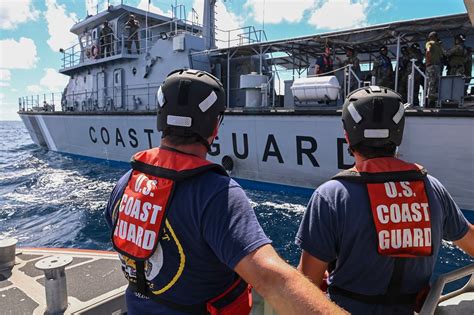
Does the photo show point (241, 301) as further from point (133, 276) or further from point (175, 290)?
point (133, 276)

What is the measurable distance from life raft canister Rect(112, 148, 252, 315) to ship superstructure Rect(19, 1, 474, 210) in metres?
6.54

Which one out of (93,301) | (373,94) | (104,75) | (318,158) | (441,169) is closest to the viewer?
(373,94)

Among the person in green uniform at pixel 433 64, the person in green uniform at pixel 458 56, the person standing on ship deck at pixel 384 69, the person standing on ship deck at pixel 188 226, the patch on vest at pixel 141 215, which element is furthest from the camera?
the person standing on ship deck at pixel 384 69

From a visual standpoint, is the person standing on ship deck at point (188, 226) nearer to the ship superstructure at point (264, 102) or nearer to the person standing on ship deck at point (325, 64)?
the ship superstructure at point (264, 102)

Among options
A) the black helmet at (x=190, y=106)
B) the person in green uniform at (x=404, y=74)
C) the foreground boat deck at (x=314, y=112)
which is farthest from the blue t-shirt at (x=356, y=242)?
the person in green uniform at (x=404, y=74)

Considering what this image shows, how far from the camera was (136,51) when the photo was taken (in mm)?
13203

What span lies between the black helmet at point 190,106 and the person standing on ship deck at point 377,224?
0.58 m

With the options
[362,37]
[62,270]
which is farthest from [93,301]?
[362,37]

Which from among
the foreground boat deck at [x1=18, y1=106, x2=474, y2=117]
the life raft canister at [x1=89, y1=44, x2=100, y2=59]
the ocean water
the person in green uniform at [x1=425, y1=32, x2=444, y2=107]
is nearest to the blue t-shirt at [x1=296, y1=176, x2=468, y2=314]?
the ocean water

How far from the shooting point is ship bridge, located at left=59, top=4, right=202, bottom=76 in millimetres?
13195

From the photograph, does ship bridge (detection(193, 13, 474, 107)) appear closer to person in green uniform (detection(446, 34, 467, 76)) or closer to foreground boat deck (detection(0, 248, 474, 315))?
person in green uniform (detection(446, 34, 467, 76))

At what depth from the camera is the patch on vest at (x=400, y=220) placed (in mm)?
1453

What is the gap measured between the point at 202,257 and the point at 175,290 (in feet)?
0.53

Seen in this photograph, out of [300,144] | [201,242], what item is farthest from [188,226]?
[300,144]
